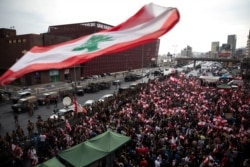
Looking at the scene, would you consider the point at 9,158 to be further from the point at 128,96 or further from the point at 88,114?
the point at 128,96

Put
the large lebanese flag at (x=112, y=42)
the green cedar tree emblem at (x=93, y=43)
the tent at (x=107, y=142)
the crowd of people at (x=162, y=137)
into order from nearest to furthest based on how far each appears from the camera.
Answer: the large lebanese flag at (x=112, y=42), the green cedar tree emblem at (x=93, y=43), the tent at (x=107, y=142), the crowd of people at (x=162, y=137)

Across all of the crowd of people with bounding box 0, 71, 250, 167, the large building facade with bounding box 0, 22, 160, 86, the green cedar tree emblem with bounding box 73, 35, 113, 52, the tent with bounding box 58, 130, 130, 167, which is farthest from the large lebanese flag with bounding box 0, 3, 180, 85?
the large building facade with bounding box 0, 22, 160, 86

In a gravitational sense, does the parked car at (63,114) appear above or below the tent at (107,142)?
below

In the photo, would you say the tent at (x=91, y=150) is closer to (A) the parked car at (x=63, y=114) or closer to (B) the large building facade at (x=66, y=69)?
(A) the parked car at (x=63, y=114)

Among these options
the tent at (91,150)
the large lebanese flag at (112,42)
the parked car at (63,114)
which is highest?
the large lebanese flag at (112,42)

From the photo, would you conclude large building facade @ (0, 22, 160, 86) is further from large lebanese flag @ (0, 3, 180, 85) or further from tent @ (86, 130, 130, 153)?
large lebanese flag @ (0, 3, 180, 85)

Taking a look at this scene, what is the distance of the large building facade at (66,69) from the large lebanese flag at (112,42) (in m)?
25.6

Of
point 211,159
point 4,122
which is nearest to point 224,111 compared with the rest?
point 211,159

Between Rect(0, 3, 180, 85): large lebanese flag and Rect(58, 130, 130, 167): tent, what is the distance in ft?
16.1

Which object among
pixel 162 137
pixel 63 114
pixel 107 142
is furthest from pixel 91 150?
pixel 63 114

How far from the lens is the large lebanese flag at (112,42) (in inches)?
171

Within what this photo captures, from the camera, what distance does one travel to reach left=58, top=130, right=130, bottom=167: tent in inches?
339

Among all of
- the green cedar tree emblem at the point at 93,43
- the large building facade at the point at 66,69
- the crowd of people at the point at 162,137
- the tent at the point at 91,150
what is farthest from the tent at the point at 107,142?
the large building facade at the point at 66,69

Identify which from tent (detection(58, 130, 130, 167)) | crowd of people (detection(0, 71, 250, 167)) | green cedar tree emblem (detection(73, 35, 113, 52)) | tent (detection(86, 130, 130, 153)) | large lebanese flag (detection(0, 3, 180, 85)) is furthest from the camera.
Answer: crowd of people (detection(0, 71, 250, 167))
